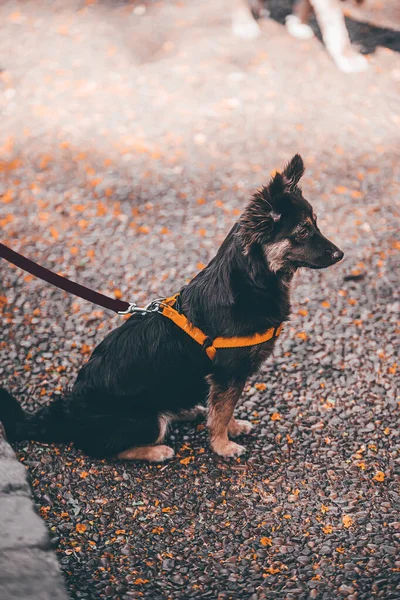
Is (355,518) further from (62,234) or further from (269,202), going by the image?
(62,234)

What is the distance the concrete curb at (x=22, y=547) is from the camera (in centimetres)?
318

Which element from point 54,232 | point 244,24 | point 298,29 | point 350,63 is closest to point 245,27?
point 244,24

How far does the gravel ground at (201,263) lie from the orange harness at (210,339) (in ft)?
3.30

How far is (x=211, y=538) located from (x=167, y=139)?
5904 millimetres

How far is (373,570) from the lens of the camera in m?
3.73

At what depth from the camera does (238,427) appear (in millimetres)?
4828

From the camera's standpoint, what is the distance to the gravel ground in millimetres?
3930

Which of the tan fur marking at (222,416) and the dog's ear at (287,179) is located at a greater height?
the dog's ear at (287,179)

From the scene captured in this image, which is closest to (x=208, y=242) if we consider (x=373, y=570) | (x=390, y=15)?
(x=373, y=570)

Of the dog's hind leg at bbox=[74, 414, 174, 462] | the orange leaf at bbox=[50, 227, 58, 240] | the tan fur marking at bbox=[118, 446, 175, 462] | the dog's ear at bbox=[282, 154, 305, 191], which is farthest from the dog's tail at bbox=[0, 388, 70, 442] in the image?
the orange leaf at bbox=[50, 227, 58, 240]

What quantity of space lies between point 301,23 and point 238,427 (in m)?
8.10

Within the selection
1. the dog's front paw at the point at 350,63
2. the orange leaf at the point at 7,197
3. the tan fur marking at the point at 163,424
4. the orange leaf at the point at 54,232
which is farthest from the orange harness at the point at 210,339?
the dog's front paw at the point at 350,63

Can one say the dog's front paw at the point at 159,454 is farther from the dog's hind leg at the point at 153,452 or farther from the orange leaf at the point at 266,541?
the orange leaf at the point at 266,541

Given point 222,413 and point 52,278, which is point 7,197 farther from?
point 222,413
